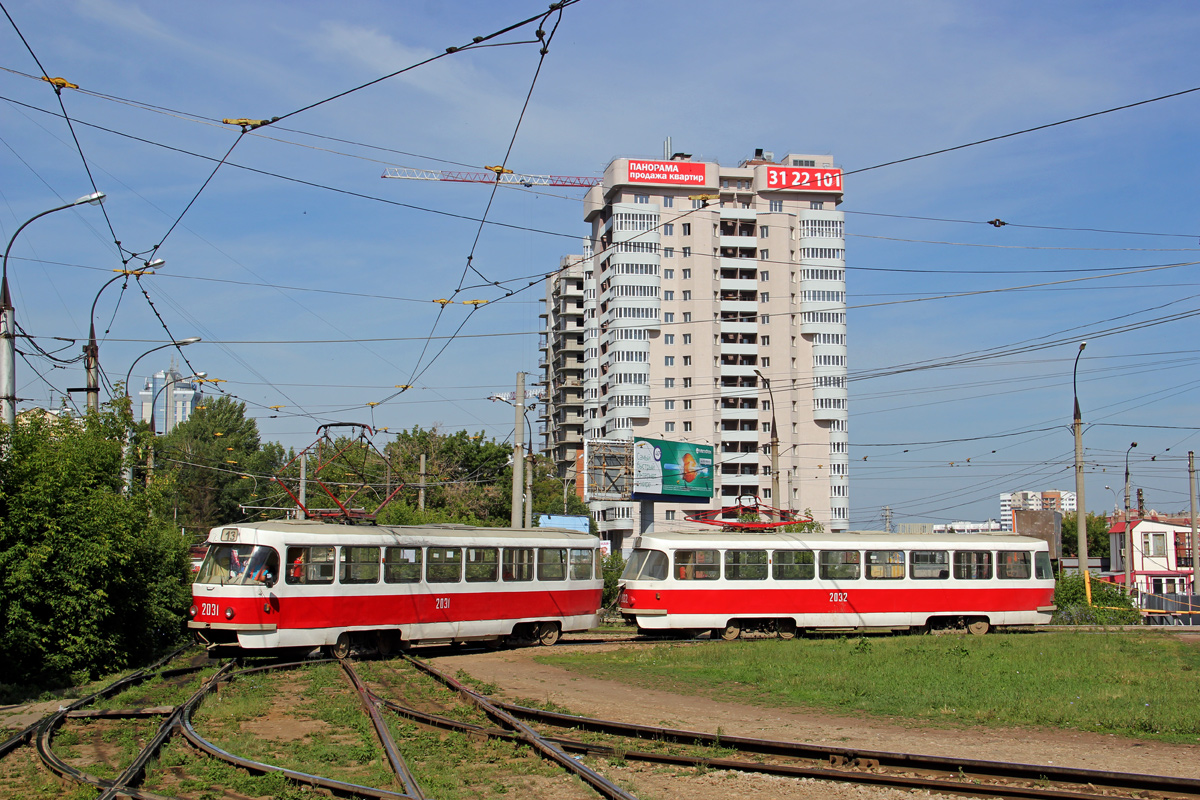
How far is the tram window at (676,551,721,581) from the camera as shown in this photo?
26578 mm

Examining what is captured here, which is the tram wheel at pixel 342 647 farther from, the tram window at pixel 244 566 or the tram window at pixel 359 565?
the tram window at pixel 244 566

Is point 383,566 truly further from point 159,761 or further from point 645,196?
point 645,196

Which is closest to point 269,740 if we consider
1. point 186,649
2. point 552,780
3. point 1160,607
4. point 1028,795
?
point 552,780

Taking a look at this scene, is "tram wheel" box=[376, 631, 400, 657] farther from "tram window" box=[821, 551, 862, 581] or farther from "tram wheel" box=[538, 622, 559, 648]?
"tram window" box=[821, 551, 862, 581]

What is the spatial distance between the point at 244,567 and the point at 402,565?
350 cm

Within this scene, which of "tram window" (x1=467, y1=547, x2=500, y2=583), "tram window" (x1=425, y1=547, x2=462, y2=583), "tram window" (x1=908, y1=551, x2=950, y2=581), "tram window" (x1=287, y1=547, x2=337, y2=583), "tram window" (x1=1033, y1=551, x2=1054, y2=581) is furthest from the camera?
"tram window" (x1=1033, y1=551, x2=1054, y2=581)

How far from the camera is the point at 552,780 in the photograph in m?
9.93

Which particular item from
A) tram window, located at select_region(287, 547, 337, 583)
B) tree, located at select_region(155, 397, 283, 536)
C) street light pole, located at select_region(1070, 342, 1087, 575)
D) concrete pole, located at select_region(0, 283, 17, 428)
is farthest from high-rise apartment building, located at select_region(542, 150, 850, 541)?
concrete pole, located at select_region(0, 283, 17, 428)

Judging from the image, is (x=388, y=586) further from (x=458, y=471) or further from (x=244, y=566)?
(x=458, y=471)

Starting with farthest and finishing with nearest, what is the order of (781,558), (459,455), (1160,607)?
(459,455) → (1160,607) → (781,558)

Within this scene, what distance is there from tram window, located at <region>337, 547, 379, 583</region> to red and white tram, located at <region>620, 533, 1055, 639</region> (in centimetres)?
754

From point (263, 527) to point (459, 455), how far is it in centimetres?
6836

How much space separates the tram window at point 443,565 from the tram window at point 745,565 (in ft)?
23.7

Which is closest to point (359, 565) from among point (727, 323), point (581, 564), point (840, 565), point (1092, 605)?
point (581, 564)
